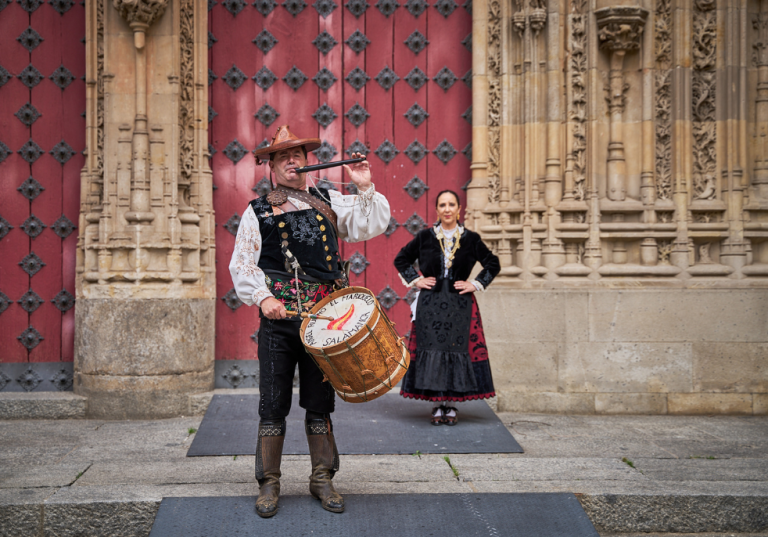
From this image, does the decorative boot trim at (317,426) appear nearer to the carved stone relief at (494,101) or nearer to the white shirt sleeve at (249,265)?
the white shirt sleeve at (249,265)

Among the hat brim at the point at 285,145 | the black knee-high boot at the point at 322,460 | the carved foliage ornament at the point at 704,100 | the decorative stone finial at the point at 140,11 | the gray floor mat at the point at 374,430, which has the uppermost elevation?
the decorative stone finial at the point at 140,11

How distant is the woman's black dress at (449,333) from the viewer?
17.6ft

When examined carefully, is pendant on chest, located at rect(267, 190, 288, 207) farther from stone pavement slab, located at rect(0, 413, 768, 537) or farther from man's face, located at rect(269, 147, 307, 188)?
stone pavement slab, located at rect(0, 413, 768, 537)

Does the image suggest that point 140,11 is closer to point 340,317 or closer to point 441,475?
point 340,317

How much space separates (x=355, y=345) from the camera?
3246 millimetres

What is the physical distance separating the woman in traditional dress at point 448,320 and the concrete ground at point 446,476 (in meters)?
0.61

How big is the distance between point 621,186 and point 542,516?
3579 mm

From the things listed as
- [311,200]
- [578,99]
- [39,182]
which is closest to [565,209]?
[578,99]

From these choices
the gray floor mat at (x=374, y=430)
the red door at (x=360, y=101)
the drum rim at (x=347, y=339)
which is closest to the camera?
the drum rim at (x=347, y=339)

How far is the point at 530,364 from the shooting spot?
20.2 ft

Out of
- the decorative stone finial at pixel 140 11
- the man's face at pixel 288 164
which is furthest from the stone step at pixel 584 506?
the decorative stone finial at pixel 140 11

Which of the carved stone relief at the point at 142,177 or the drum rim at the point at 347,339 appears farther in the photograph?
the carved stone relief at the point at 142,177

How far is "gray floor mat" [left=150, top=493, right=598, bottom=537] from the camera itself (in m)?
3.46

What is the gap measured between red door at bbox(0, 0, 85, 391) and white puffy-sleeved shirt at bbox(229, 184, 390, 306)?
3527 mm
